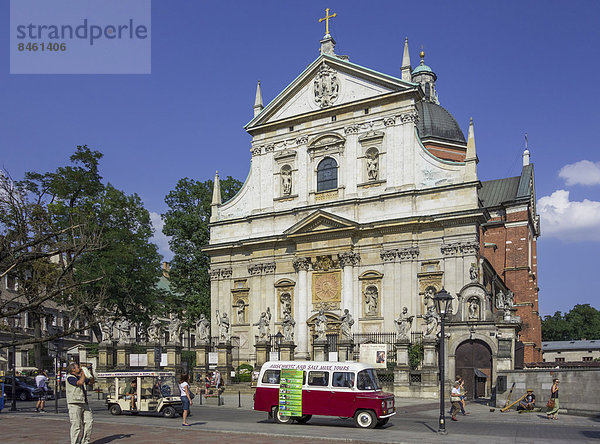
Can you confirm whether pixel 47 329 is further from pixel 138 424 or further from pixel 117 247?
pixel 138 424

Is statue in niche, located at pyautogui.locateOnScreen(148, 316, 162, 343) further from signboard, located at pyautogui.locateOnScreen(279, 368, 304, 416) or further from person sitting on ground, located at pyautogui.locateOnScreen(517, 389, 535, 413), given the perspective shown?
person sitting on ground, located at pyautogui.locateOnScreen(517, 389, 535, 413)

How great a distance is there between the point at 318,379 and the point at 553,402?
32.1 ft

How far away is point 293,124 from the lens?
45.6 metres

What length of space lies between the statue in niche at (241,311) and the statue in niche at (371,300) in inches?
377

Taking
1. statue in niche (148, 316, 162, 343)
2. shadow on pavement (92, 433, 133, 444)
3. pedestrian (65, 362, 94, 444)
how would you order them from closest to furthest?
1. pedestrian (65, 362, 94, 444)
2. shadow on pavement (92, 433, 133, 444)
3. statue in niche (148, 316, 162, 343)

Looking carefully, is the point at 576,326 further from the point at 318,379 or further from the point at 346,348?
the point at 318,379

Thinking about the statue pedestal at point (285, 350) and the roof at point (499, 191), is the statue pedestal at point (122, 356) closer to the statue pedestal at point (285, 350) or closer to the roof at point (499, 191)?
the statue pedestal at point (285, 350)

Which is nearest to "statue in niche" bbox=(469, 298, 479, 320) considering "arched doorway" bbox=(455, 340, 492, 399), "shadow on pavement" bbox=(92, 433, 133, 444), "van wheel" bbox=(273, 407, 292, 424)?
"arched doorway" bbox=(455, 340, 492, 399)

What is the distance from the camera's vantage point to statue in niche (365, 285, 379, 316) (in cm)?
4072

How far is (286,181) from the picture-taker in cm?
4547

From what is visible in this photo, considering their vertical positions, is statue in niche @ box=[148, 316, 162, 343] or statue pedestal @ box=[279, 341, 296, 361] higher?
statue in niche @ box=[148, 316, 162, 343]

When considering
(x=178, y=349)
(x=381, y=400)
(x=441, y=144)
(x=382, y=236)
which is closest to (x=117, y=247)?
(x=178, y=349)

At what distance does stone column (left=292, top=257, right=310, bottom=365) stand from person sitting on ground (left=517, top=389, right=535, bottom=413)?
61.6 ft

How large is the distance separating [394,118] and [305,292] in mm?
12680
